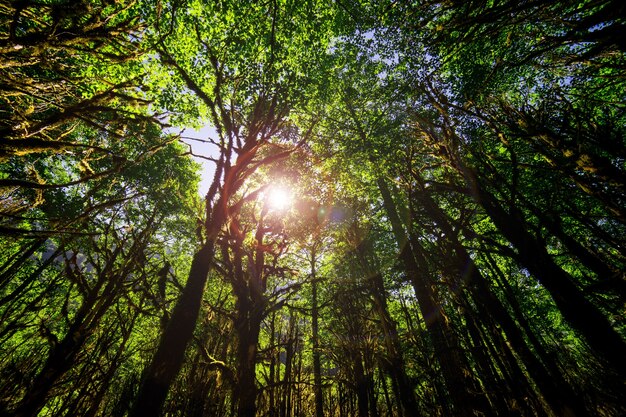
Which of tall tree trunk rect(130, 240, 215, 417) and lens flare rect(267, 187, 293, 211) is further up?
lens flare rect(267, 187, 293, 211)

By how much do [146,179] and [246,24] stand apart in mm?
10955

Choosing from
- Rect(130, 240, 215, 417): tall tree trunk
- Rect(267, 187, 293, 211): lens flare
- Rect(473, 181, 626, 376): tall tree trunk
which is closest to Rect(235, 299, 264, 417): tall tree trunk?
Rect(130, 240, 215, 417): tall tree trunk

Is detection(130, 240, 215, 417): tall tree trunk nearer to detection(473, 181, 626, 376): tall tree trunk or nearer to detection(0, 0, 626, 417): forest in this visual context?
detection(0, 0, 626, 417): forest

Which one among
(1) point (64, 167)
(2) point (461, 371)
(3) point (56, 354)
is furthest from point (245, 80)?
(1) point (64, 167)

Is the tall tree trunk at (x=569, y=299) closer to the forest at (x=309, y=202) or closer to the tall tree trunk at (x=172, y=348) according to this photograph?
the forest at (x=309, y=202)

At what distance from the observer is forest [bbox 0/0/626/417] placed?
7.64 feet

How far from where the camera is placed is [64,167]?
14.1 m

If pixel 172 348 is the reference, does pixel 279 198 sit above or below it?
above

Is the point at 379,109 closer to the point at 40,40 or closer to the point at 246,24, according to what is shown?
the point at 246,24

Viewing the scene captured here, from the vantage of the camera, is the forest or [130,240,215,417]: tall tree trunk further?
[130,240,215,417]: tall tree trunk

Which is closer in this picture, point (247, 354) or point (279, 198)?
point (247, 354)

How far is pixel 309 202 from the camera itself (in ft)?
30.8

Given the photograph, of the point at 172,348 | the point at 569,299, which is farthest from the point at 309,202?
the point at 569,299

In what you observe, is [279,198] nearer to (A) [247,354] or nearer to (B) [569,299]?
(A) [247,354]
